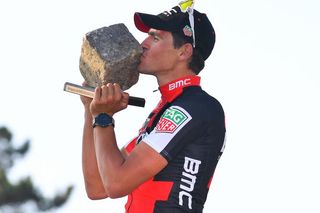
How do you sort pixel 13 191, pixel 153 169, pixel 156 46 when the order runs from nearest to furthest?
pixel 153 169, pixel 156 46, pixel 13 191

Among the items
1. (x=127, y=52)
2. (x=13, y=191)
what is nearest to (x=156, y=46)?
(x=127, y=52)

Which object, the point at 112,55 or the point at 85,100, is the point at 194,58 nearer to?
the point at 112,55

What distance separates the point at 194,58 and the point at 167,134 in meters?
0.80

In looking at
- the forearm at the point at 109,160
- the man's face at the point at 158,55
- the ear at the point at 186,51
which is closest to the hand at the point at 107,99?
the forearm at the point at 109,160

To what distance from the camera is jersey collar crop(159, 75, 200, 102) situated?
8.13 metres

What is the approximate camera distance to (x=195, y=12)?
8.48 m

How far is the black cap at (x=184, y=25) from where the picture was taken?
26.9 ft

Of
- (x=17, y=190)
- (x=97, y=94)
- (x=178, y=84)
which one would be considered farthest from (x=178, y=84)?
(x=17, y=190)

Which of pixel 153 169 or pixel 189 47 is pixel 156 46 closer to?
pixel 189 47

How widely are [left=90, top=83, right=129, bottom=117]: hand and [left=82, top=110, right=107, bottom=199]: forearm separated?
2.06ft

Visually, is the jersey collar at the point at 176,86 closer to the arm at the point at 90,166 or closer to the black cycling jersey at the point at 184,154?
the black cycling jersey at the point at 184,154

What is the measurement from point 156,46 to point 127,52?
0.76 ft

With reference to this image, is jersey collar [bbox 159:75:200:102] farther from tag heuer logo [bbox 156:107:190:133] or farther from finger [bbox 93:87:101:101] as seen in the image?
finger [bbox 93:87:101:101]

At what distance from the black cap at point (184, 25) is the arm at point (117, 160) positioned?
2.14 ft
